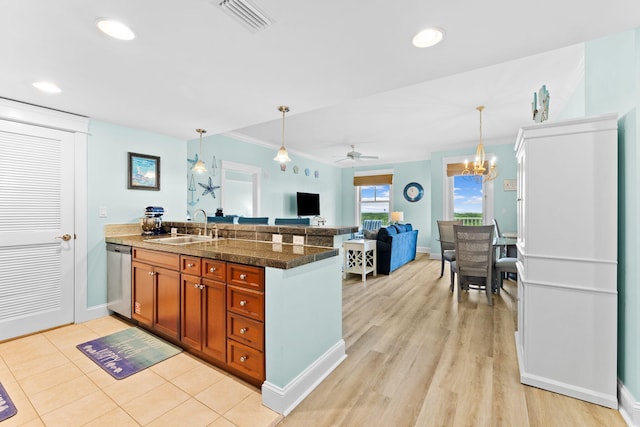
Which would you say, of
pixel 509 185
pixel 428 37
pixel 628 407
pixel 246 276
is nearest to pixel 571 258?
pixel 628 407

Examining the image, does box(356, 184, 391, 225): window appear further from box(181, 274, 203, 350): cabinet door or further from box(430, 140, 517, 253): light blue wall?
box(181, 274, 203, 350): cabinet door

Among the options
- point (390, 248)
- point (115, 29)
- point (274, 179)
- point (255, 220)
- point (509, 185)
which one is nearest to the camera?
point (115, 29)

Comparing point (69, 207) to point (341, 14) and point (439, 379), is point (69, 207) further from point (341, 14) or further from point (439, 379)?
point (439, 379)

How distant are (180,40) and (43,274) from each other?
110 inches

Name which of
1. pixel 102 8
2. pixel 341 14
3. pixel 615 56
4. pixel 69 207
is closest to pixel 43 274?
pixel 69 207

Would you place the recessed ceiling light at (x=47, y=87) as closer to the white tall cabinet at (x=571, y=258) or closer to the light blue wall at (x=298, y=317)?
the light blue wall at (x=298, y=317)

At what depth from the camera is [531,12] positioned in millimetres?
1463

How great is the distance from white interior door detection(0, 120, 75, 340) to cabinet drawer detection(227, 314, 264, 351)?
2321mm

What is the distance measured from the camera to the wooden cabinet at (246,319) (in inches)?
71.1

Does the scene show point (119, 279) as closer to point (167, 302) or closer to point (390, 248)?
point (167, 302)

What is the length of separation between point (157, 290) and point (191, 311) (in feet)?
1.85

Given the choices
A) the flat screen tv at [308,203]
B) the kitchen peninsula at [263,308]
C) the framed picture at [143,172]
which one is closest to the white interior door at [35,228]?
the framed picture at [143,172]

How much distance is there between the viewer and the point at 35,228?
110 inches

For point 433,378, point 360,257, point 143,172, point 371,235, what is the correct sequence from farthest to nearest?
point 371,235 < point 360,257 < point 143,172 < point 433,378
